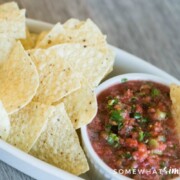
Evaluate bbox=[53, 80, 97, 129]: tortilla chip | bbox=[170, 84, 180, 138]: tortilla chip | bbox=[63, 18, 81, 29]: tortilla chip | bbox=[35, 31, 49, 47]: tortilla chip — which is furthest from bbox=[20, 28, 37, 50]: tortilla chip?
Answer: bbox=[170, 84, 180, 138]: tortilla chip

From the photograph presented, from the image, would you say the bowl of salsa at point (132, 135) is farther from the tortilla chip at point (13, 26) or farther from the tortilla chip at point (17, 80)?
the tortilla chip at point (13, 26)

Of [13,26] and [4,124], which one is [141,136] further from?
[13,26]

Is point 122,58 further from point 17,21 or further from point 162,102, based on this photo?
point 17,21

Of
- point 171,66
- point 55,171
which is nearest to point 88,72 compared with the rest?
point 55,171

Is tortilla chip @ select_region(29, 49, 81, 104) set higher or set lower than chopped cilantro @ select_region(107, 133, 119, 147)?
higher

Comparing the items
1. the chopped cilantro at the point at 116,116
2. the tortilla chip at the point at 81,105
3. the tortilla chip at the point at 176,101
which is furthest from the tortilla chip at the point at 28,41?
the tortilla chip at the point at 176,101

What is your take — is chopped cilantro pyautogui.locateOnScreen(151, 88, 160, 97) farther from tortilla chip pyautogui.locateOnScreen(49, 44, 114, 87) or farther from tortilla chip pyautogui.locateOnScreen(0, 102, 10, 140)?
tortilla chip pyautogui.locateOnScreen(0, 102, 10, 140)

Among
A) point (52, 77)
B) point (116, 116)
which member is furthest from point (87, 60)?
point (116, 116)
